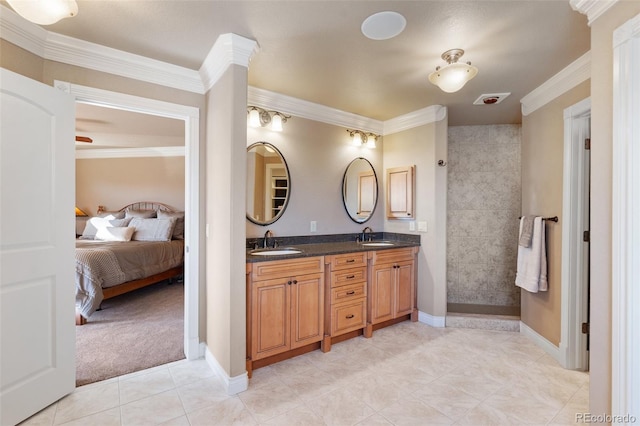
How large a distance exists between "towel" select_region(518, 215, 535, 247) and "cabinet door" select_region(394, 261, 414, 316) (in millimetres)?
1116

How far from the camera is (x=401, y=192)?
3562 mm

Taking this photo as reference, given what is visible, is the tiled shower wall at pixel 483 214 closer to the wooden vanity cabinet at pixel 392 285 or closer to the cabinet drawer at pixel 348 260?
the wooden vanity cabinet at pixel 392 285

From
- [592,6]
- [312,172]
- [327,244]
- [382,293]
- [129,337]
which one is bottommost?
[129,337]

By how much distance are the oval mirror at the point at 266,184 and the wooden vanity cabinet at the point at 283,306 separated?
28.1 inches

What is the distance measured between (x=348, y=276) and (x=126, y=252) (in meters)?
3.15

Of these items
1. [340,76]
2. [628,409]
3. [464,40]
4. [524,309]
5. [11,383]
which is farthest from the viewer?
[524,309]

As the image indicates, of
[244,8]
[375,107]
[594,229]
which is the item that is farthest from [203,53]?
[594,229]

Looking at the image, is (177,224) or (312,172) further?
(177,224)

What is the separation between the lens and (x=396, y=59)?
2221mm

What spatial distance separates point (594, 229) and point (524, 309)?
6.37ft

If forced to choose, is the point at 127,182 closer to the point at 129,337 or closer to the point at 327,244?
the point at 129,337

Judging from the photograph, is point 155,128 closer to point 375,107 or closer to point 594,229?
point 375,107

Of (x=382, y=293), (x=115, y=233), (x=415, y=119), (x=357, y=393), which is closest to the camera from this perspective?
(x=357, y=393)

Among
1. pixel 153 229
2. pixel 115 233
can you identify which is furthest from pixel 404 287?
pixel 115 233
